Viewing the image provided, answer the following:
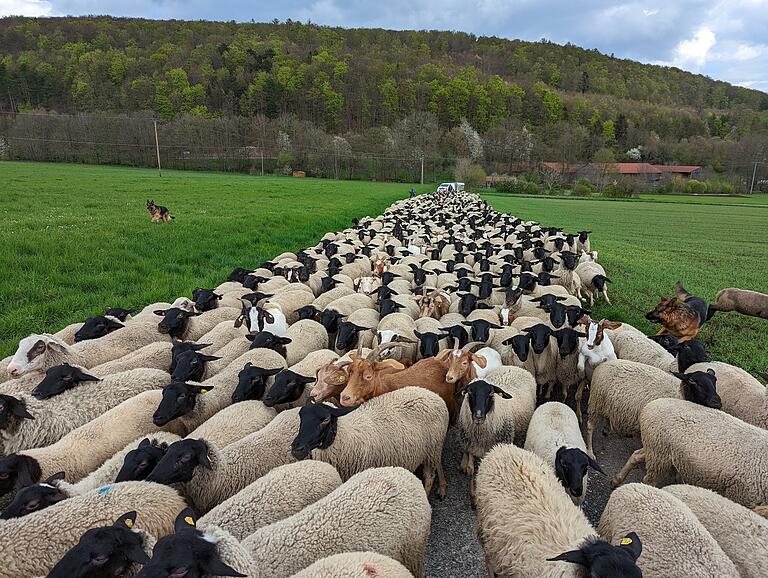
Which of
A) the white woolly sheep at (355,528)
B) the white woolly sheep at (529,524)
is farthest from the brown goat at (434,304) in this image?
the white woolly sheep at (355,528)

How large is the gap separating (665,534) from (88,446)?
453 cm

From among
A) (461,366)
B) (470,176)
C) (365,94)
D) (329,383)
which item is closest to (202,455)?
(329,383)

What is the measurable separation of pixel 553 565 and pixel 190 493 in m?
2.68

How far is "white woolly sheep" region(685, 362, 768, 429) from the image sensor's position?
4.25 m

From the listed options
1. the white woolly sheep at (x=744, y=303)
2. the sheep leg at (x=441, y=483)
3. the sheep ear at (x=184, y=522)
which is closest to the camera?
the sheep ear at (x=184, y=522)

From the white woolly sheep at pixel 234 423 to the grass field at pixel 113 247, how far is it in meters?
4.05

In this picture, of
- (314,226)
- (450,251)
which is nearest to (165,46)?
(314,226)

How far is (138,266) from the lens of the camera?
33.7 ft

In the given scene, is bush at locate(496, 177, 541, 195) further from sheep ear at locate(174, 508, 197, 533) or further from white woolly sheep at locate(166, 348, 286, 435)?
sheep ear at locate(174, 508, 197, 533)

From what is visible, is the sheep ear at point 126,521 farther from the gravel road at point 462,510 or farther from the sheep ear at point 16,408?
the sheep ear at point 16,408

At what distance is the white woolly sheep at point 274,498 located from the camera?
2881mm

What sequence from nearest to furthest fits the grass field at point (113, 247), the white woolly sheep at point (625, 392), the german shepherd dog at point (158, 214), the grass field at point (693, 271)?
the white woolly sheep at point (625, 392), the grass field at point (693, 271), the grass field at point (113, 247), the german shepherd dog at point (158, 214)

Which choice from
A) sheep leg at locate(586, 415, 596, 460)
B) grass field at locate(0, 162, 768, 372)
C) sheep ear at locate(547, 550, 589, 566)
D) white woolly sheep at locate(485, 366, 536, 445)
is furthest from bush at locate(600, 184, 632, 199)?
sheep ear at locate(547, 550, 589, 566)

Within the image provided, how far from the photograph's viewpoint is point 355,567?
2.31m
